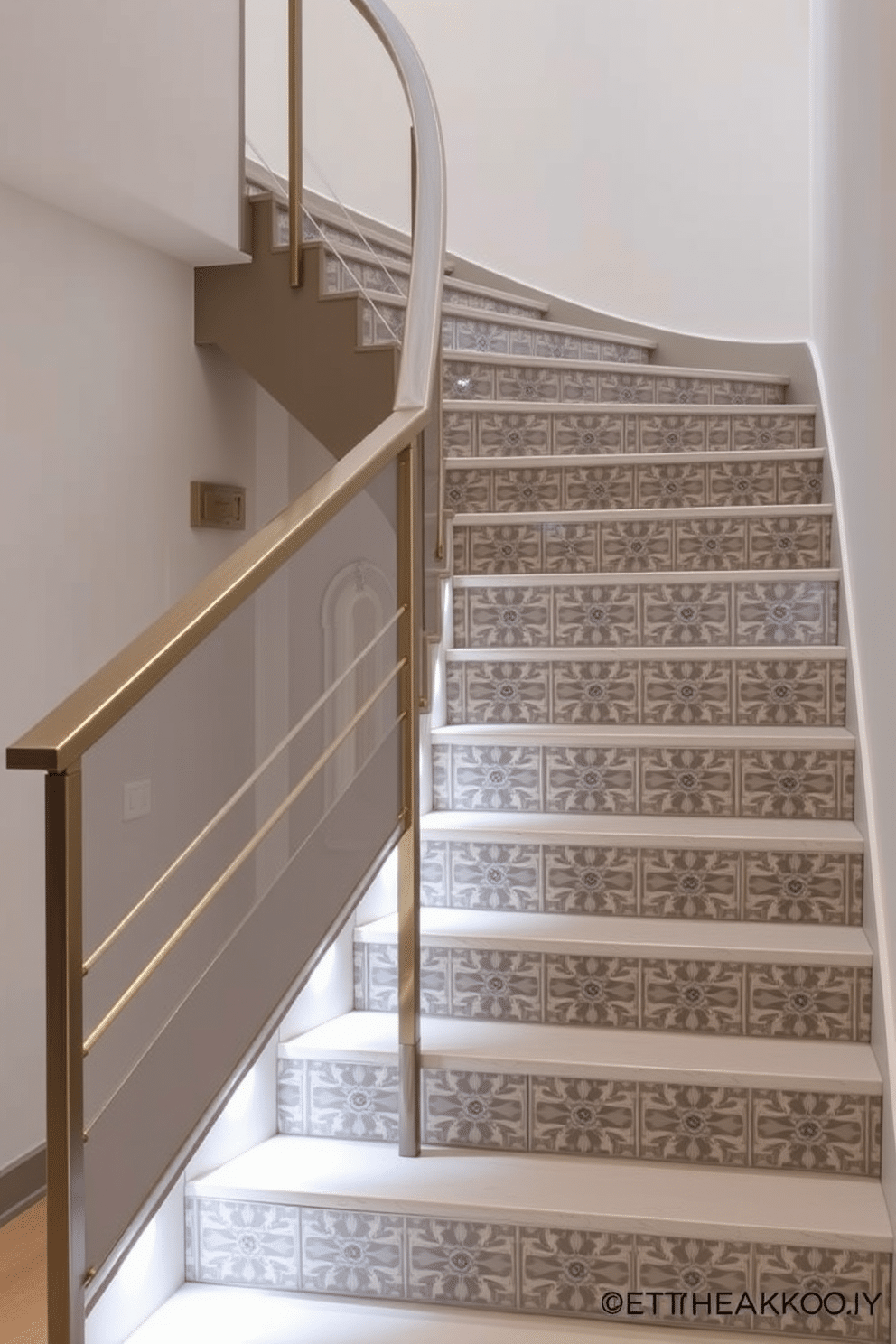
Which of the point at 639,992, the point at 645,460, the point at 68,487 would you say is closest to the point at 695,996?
the point at 639,992

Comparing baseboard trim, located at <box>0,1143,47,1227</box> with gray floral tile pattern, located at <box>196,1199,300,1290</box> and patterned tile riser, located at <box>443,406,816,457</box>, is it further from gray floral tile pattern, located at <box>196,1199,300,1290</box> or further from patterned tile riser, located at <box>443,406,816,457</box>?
patterned tile riser, located at <box>443,406,816,457</box>

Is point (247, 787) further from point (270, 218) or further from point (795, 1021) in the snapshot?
point (270, 218)

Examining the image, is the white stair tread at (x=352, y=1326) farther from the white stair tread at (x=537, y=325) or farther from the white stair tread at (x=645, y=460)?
the white stair tread at (x=537, y=325)

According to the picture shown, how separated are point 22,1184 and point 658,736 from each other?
1.78m

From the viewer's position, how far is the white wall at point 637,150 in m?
5.17

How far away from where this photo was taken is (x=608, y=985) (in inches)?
103

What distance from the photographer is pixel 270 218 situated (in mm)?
3910

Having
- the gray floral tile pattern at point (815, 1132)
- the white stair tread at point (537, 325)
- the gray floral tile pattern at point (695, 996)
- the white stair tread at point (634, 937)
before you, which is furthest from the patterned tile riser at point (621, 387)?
the gray floral tile pattern at point (815, 1132)

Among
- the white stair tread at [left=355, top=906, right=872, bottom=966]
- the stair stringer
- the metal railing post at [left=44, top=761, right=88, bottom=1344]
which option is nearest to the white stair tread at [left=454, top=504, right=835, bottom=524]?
the stair stringer

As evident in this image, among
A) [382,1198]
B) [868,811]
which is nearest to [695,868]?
[868,811]

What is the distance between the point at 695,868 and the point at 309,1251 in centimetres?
107

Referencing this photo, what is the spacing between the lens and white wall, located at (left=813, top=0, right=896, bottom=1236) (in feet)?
7.65

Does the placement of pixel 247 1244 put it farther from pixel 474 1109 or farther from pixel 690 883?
pixel 690 883

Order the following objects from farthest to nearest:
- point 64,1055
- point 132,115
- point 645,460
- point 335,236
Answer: point 335,236 → point 645,460 → point 132,115 → point 64,1055
